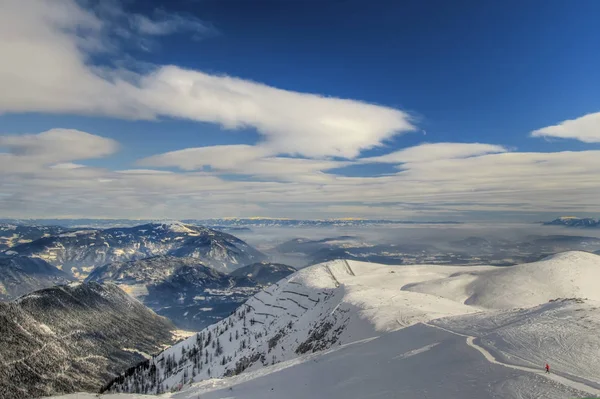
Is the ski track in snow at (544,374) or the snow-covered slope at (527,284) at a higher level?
the ski track in snow at (544,374)

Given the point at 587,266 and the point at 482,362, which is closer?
the point at 482,362

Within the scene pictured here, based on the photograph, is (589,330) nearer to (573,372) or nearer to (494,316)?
(573,372)

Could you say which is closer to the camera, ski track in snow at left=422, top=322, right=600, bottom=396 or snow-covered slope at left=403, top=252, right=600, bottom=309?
ski track in snow at left=422, top=322, right=600, bottom=396

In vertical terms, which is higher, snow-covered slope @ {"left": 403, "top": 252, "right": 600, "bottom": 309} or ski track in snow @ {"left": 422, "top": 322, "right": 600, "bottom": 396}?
ski track in snow @ {"left": 422, "top": 322, "right": 600, "bottom": 396}

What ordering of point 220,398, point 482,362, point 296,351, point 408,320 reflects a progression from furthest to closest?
point 296,351
point 408,320
point 220,398
point 482,362

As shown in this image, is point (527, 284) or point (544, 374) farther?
point (527, 284)

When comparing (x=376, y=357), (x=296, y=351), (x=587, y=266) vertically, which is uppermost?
(x=376, y=357)

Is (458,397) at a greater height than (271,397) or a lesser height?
greater

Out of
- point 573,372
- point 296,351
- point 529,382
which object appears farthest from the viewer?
point 296,351

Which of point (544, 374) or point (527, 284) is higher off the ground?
point (544, 374)

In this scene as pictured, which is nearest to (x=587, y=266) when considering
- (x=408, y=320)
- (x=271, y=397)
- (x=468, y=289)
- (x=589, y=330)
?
(x=468, y=289)

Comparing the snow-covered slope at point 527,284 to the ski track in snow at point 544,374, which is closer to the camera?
the ski track in snow at point 544,374
